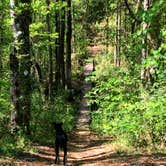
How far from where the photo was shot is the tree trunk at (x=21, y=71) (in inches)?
626

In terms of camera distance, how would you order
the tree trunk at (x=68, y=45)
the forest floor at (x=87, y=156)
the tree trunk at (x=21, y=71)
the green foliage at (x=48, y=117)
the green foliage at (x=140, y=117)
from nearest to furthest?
the forest floor at (x=87, y=156)
the green foliage at (x=140, y=117)
the tree trunk at (x=21, y=71)
the green foliage at (x=48, y=117)
the tree trunk at (x=68, y=45)

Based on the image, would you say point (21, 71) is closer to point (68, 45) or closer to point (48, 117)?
point (48, 117)

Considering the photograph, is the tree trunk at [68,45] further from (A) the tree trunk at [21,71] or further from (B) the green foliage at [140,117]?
(B) the green foliage at [140,117]

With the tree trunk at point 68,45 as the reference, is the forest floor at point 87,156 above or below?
below

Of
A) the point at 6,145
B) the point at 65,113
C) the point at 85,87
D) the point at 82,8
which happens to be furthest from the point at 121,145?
the point at 82,8

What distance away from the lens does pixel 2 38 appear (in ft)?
46.5

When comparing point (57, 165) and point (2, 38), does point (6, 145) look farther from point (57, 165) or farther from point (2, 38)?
point (2, 38)

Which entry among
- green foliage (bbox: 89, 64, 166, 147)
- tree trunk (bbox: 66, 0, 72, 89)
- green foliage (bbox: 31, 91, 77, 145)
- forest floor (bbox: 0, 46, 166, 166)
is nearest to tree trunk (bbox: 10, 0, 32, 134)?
green foliage (bbox: 31, 91, 77, 145)

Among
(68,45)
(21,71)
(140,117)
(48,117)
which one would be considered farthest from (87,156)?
(68,45)

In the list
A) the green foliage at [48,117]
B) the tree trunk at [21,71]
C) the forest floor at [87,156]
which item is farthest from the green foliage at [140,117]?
the green foliage at [48,117]

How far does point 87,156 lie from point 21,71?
13.2 ft

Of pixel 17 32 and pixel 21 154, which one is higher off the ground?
pixel 17 32

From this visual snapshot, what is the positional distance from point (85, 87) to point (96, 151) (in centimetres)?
2490

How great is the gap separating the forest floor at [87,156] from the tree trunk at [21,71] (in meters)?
1.40
